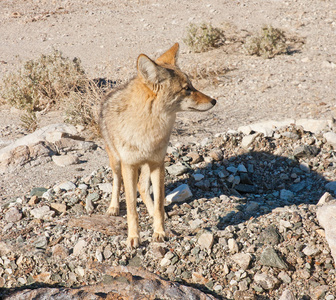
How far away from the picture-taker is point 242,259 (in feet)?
12.3

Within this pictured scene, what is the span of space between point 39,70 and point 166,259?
7.01m

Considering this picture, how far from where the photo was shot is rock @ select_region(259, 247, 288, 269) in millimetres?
3699

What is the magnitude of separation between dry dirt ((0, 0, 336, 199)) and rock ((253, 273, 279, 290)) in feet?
10.7

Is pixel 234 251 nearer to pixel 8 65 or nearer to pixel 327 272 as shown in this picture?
pixel 327 272

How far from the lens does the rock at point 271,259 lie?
146 inches

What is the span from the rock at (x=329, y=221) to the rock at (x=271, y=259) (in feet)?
1.57

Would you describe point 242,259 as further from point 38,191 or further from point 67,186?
point 38,191

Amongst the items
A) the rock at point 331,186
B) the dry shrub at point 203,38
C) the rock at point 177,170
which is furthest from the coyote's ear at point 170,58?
the dry shrub at point 203,38

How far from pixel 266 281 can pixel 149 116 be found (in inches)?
74.4

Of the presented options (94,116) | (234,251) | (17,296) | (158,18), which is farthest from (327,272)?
(158,18)

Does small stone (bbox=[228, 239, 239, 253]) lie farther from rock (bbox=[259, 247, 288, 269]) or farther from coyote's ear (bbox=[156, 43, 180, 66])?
coyote's ear (bbox=[156, 43, 180, 66])

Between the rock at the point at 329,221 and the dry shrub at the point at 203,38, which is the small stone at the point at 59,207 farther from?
the dry shrub at the point at 203,38

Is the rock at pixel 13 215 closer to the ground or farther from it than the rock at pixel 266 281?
farther from it

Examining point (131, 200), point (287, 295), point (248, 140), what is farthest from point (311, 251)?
point (248, 140)
